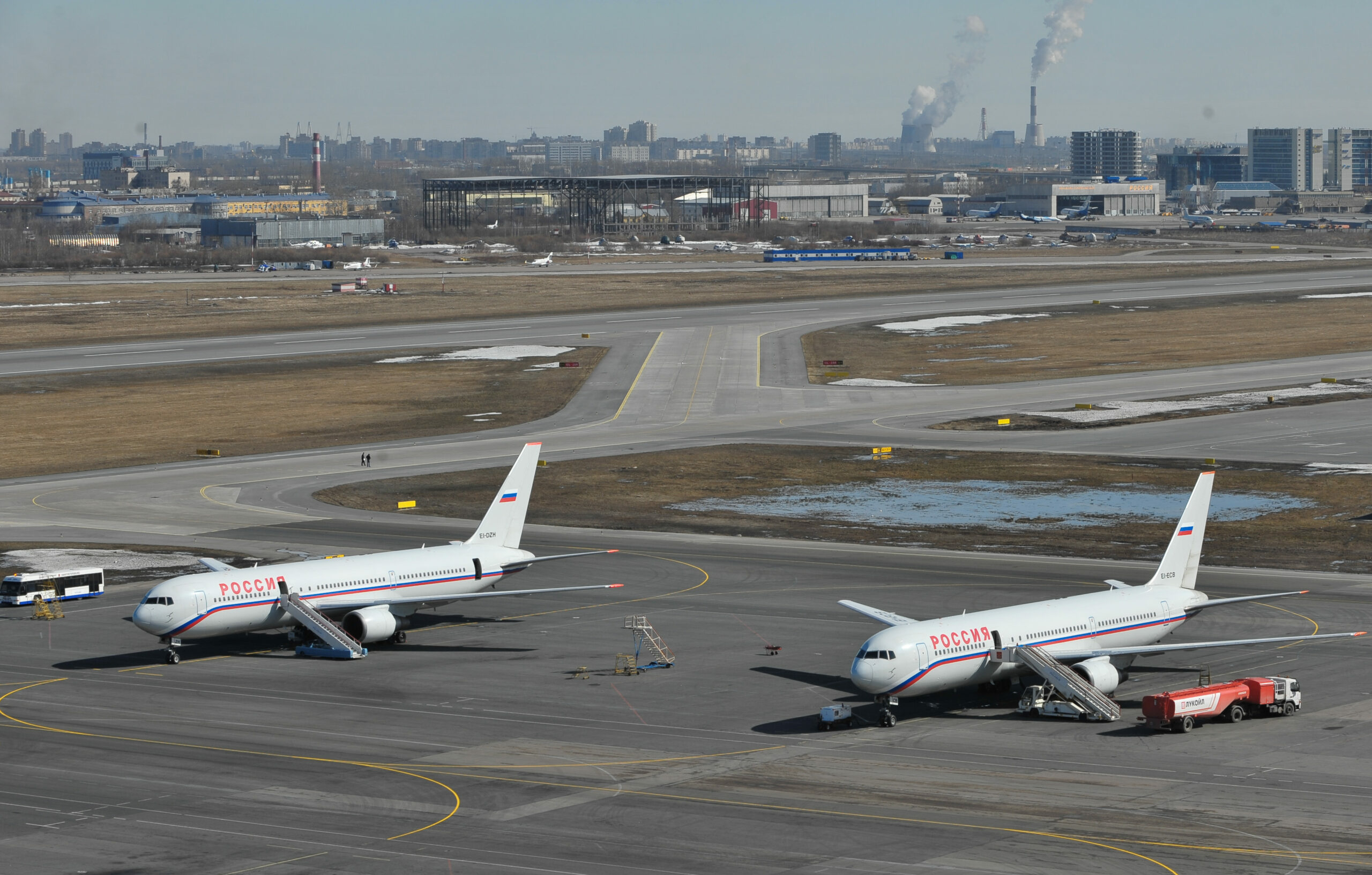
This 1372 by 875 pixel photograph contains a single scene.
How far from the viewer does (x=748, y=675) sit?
58531mm

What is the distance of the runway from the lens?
39469mm

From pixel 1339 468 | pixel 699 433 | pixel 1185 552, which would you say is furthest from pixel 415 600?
pixel 1339 468

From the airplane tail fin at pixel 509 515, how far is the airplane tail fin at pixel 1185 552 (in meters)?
27.4

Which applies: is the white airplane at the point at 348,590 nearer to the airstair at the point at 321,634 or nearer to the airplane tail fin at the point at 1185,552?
the airstair at the point at 321,634

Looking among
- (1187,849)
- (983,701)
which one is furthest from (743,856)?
(983,701)

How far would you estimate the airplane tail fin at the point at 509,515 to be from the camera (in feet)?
230

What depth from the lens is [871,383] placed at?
477 feet

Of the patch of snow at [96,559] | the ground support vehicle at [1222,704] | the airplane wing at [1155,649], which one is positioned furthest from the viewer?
the patch of snow at [96,559]

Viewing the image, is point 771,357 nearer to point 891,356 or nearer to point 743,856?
point 891,356

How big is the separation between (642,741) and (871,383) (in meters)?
98.4

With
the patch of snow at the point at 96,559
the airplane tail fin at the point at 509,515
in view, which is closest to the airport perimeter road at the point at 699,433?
the patch of snow at the point at 96,559

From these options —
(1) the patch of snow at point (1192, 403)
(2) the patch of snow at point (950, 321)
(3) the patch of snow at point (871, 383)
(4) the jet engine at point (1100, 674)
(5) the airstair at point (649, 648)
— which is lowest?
(5) the airstair at point (649, 648)

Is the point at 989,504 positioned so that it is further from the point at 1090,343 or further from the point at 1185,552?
the point at 1090,343

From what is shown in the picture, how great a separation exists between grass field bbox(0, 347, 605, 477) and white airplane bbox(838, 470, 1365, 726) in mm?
73773
